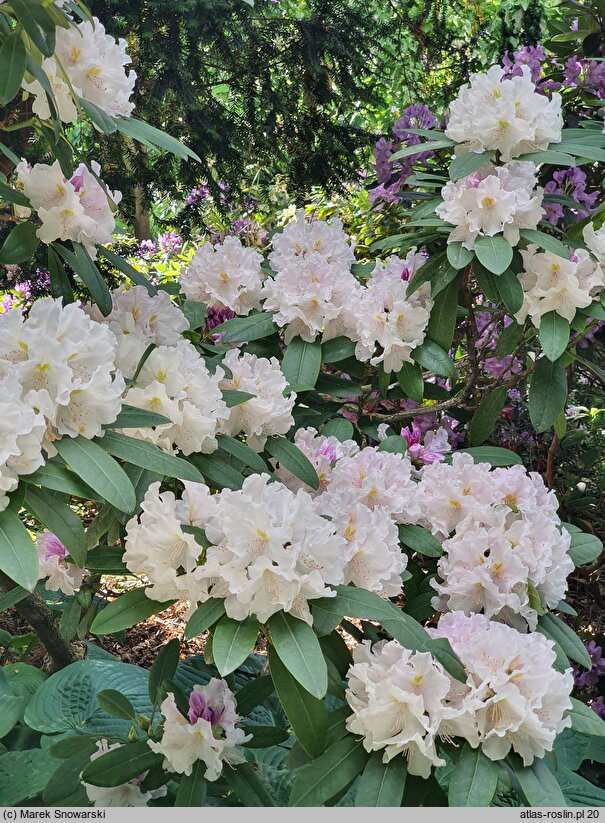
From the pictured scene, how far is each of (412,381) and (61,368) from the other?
27.7 inches

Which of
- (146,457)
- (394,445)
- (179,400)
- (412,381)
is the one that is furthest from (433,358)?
(146,457)

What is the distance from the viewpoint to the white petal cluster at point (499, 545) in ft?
3.42

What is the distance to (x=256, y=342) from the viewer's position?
155 centimetres

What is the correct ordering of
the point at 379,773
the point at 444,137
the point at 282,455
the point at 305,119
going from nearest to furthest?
the point at 379,773 → the point at 282,455 → the point at 444,137 → the point at 305,119

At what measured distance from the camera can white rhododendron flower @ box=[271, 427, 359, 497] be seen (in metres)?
1.26

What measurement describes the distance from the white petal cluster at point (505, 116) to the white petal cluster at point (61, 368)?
0.73 m

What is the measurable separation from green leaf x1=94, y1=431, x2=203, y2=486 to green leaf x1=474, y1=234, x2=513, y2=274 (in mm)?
580

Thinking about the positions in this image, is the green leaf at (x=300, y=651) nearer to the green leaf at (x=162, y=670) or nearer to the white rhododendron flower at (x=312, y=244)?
the green leaf at (x=162, y=670)

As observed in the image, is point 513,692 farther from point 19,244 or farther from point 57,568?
point 19,244

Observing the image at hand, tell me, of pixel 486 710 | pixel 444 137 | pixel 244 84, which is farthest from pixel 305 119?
pixel 486 710

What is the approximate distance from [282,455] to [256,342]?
0.38 meters

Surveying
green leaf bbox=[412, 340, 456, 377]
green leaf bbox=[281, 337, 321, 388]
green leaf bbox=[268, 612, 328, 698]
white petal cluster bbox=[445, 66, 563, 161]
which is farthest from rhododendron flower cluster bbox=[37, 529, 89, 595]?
white petal cluster bbox=[445, 66, 563, 161]

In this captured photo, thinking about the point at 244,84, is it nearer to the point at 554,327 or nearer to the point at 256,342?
the point at 256,342

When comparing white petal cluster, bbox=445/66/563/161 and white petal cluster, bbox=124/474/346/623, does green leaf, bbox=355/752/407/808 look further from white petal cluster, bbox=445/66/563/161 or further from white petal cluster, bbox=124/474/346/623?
white petal cluster, bbox=445/66/563/161
